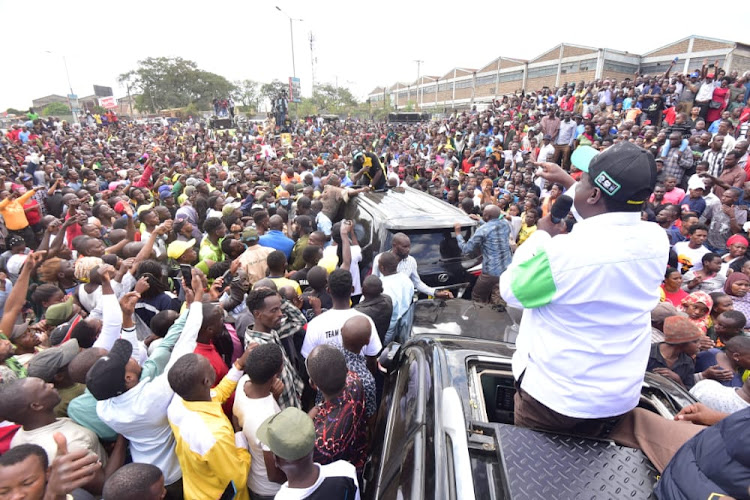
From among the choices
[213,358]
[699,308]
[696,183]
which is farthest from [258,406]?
[696,183]

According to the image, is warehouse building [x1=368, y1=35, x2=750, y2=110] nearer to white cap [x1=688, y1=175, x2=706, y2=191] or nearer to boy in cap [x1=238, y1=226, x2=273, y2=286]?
white cap [x1=688, y1=175, x2=706, y2=191]

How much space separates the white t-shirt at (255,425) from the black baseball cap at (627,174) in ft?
6.81

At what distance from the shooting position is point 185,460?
Answer: 211 centimetres

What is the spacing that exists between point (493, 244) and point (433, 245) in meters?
0.70

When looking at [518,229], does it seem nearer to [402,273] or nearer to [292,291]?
[402,273]

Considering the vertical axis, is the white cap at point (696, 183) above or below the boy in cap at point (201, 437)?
above

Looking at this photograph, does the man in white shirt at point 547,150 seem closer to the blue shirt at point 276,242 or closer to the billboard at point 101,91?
the blue shirt at point 276,242

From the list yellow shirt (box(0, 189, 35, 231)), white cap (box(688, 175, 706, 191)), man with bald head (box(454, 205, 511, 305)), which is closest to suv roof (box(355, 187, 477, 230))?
man with bald head (box(454, 205, 511, 305))

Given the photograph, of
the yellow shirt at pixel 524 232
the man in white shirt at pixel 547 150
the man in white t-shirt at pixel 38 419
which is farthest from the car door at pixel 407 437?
the man in white shirt at pixel 547 150

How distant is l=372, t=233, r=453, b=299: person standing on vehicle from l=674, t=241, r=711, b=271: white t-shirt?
353 cm

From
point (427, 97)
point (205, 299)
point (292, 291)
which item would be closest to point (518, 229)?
point (292, 291)

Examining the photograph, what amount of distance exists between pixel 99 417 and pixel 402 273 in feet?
8.64

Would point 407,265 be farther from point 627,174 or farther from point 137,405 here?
point 627,174

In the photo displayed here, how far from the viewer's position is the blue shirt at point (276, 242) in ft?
16.0
